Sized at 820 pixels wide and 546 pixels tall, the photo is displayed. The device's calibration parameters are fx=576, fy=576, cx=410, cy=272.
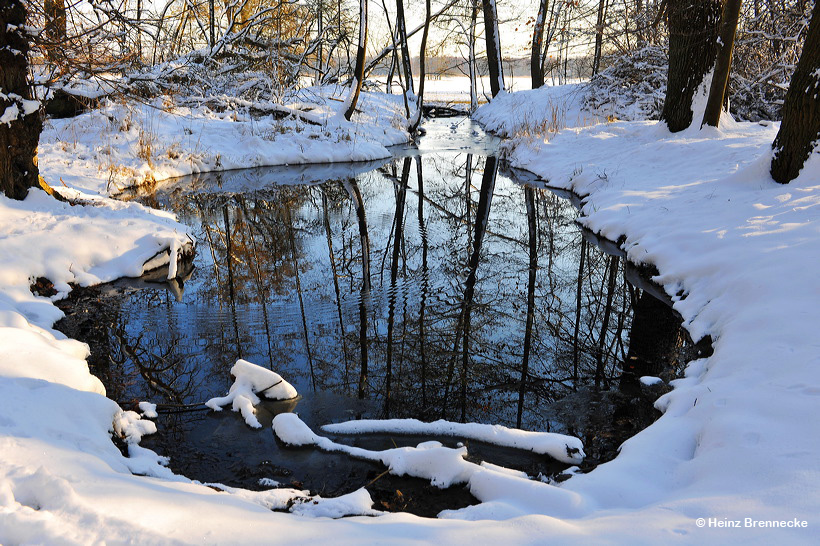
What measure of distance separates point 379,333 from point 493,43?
22.8 meters

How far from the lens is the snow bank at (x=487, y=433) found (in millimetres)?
3137

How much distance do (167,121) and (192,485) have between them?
41.3ft

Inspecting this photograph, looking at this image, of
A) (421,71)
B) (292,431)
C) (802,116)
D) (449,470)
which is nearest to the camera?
(449,470)

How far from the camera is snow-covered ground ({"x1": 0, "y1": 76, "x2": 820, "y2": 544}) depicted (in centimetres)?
201

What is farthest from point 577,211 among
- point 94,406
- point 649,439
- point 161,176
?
point 161,176

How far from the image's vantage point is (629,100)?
1589 centimetres

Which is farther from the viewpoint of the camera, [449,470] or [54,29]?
[54,29]

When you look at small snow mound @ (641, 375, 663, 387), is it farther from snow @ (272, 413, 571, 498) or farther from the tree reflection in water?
snow @ (272, 413, 571, 498)

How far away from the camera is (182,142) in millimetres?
12711

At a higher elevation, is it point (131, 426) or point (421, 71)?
point (421, 71)

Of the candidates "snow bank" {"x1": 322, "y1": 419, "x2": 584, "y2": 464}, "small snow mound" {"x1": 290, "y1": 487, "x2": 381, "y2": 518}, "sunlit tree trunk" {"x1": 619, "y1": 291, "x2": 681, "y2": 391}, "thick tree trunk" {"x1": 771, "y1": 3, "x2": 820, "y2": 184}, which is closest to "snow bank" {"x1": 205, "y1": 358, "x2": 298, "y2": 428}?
"snow bank" {"x1": 322, "y1": 419, "x2": 584, "y2": 464}

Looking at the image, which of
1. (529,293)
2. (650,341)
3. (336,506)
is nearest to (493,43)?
(529,293)

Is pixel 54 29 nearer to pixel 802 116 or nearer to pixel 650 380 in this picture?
pixel 650 380

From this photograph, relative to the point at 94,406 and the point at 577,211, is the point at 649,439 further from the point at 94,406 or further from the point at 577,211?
the point at 577,211
